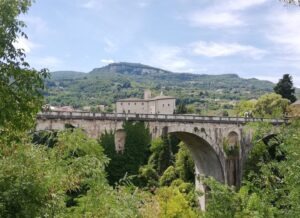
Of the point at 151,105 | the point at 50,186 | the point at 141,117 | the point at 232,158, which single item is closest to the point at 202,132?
the point at 232,158

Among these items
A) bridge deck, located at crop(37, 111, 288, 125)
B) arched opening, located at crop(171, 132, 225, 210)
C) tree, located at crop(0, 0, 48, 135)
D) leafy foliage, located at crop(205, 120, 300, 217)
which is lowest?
arched opening, located at crop(171, 132, 225, 210)

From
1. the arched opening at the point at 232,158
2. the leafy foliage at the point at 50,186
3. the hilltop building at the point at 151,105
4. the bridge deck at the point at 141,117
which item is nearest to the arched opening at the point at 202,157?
the arched opening at the point at 232,158

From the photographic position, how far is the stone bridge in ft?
102

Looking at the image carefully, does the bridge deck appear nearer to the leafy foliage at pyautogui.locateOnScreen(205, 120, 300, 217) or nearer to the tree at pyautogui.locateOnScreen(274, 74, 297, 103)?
the leafy foliage at pyautogui.locateOnScreen(205, 120, 300, 217)

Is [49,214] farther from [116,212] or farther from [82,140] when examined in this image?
[82,140]

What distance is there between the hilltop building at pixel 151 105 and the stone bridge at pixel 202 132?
34415 mm

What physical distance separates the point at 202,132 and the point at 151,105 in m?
41.5

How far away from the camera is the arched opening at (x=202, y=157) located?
36656 millimetres

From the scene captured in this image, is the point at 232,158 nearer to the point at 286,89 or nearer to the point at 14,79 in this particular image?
the point at 286,89

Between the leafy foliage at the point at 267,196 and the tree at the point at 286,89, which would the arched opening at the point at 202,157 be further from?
the leafy foliage at the point at 267,196

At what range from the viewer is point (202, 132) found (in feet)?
118

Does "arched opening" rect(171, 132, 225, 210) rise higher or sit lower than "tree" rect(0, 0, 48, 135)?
lower

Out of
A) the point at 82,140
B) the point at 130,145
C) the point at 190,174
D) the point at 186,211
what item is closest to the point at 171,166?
the point at 190,174

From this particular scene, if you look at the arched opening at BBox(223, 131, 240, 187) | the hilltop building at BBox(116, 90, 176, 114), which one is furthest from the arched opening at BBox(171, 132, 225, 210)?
the hilltop building at BBox(116, 90, 176, 114)
